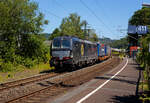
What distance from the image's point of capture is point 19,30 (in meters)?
24.5

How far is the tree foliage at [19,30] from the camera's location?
2244 centimetres

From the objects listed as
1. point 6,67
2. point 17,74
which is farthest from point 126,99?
point 6,67

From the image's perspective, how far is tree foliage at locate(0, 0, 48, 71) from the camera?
22.4 meters

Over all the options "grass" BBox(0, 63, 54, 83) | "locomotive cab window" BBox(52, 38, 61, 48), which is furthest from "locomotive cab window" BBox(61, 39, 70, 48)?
"grass" BBox(0, 63, 54, 83)

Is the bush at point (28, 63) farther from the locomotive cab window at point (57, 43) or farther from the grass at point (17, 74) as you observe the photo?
the locomotive cab window at point (57, 43)

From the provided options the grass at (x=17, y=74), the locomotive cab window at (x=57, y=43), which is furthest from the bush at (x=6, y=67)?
the locomotive cab window at (x=57, y=43)

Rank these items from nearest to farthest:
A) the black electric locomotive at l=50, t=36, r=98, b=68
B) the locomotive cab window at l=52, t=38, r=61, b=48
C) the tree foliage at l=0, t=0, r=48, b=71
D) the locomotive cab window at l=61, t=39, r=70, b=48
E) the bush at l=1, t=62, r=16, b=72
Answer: the black electric locomotive at l=50, t=36, r=98, b=68 → the locomotive cab window at l=61, t=39, r=70, b=48 → the locomotive cab window at l=52, t=38, r=61, b=48 → the bush at l=1, t=62, r=16, b=72 → the tree foliage at l=0, t=0, r=48, b=71

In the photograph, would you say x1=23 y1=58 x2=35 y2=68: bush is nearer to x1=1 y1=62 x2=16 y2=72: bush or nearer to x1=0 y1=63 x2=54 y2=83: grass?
x1=0 y1=63 x2=54 y2=83: grass

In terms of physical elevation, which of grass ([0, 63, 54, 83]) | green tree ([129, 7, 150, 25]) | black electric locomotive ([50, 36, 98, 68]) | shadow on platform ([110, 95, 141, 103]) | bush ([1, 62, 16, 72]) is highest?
green tree ([129, 7, 150, 25])

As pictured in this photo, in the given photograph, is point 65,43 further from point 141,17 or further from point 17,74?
point 141,17

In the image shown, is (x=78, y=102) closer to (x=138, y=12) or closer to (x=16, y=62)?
(x=16, y=62)

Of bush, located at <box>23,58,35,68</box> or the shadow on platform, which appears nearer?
the shadow on platform

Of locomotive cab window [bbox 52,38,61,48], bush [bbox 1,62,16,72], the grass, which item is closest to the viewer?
the grass

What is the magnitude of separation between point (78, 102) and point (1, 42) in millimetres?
16011
